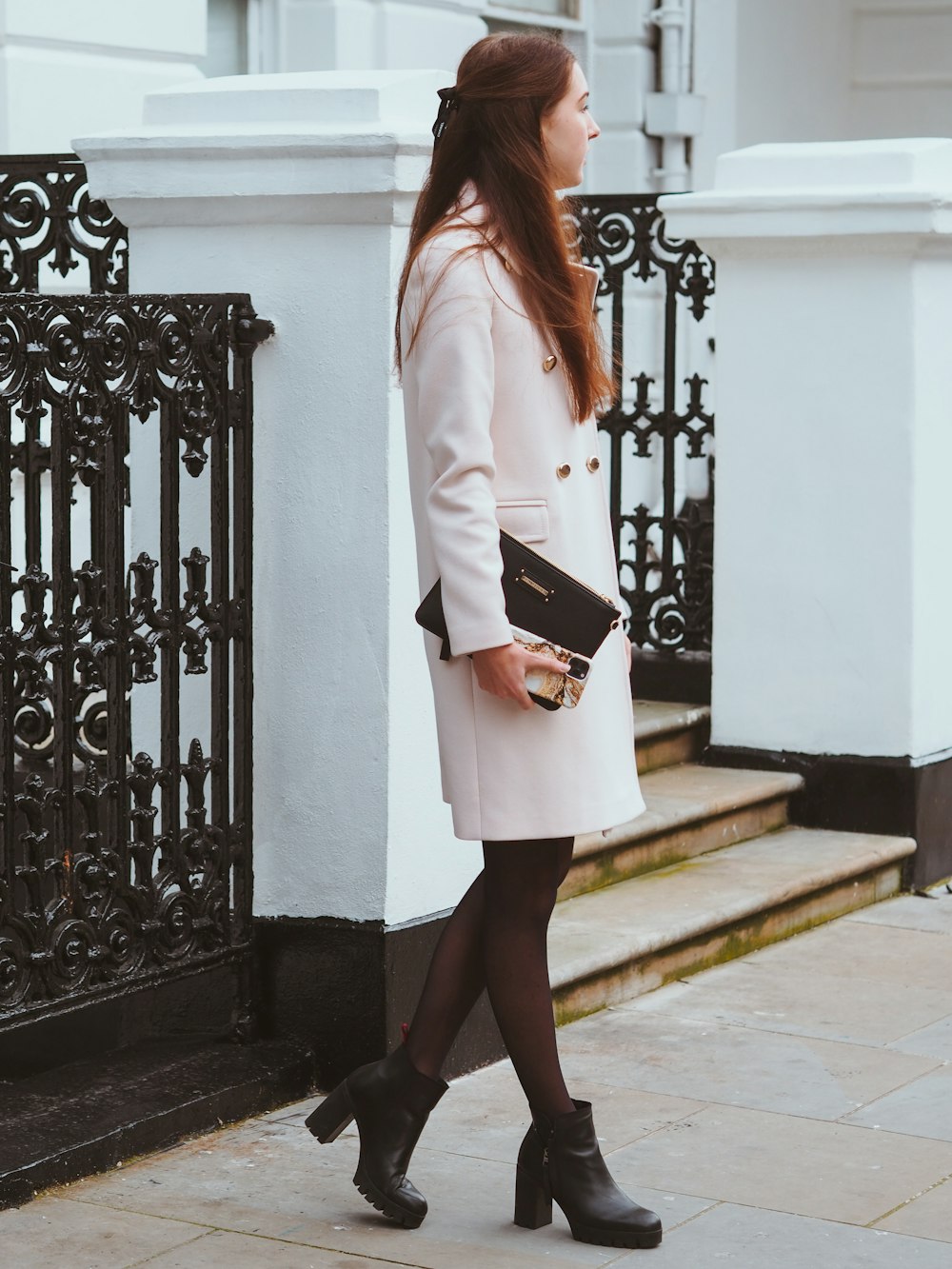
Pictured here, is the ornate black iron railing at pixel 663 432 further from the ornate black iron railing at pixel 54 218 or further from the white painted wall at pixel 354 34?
the white painted wall at pixel 354 34

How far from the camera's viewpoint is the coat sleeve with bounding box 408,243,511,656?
11.9ft

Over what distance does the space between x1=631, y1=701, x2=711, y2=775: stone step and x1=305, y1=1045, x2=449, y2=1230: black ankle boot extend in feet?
10.1

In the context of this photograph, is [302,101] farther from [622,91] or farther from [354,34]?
[622,91]

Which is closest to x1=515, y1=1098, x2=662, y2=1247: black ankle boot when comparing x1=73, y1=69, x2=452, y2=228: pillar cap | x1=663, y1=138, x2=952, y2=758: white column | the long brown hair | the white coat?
the white coat

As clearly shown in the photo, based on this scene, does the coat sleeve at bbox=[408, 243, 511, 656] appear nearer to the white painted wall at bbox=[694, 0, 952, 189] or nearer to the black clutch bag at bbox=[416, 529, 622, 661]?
the black clutch bag at bbox=[416, 529, 622, 661]

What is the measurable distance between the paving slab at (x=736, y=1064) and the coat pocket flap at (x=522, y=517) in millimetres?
1487

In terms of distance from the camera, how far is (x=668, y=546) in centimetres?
771

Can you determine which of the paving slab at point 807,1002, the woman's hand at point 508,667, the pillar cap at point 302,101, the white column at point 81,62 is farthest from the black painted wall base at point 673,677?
the woman's hand at point 508,667

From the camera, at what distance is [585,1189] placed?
151 inches

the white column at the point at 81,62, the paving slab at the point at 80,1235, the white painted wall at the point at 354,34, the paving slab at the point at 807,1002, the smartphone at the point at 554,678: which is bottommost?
the paving slab at the point at 807,1002

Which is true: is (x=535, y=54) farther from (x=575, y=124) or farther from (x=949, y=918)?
(x=949, y=918)

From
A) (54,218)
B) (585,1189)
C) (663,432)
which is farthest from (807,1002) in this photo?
(54,218)

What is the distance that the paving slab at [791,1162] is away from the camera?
4.12 meters

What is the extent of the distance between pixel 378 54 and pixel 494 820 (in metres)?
6.41
